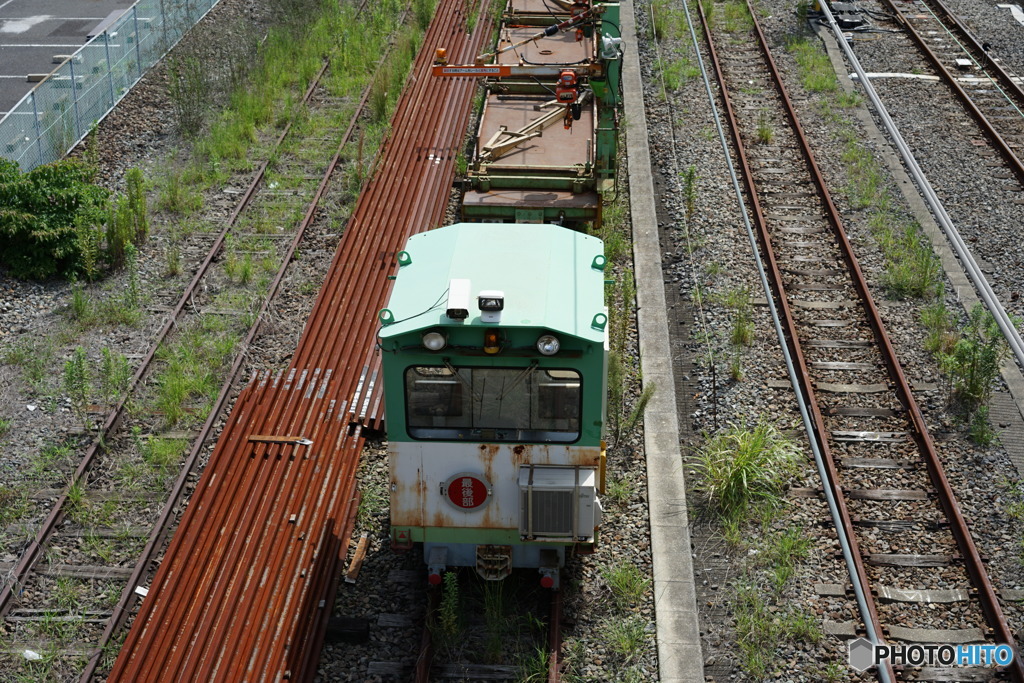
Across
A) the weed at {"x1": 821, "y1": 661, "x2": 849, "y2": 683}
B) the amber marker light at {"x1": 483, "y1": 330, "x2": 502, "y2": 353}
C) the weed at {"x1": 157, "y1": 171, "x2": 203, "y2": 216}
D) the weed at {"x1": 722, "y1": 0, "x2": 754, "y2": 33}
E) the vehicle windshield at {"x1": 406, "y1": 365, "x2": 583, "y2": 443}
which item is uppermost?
the amber marker light at {"x1": 483, "y1": 330, "x2": 502, "y2": 353}

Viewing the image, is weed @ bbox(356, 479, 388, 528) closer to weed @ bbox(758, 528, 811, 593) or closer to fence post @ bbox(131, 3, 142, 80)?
weed @ bbox(758, 528, 811, 593)

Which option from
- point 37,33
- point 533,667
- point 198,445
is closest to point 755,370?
point 533,667

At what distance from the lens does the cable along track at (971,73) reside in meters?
17.7

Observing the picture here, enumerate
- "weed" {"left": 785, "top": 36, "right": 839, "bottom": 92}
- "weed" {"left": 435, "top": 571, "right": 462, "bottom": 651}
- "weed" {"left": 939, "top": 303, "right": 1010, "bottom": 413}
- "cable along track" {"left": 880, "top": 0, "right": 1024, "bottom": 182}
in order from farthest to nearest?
"weed" {"left": 785, "top": 36, "right": 839, "bottom": 92}
"cable along track" {"left": 880, "top": 0, "right": 1024, "bottom": 182}
"weed" {"left": 939, "top": 303, "right": 1010, "bottom": 413}
"weed" {"left": 435, "top": 571, "right": 462, "bottom": 651}

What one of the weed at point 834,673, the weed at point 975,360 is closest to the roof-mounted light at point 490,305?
the weed at point 834,673

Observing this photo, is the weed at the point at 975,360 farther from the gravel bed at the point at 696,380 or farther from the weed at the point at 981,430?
the gravel bed at the point at 696,380

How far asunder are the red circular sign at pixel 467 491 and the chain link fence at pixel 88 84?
32.9 feet

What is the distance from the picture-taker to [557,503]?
28.1 ft

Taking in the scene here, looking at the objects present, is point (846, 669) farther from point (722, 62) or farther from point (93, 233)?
point (722, 62)

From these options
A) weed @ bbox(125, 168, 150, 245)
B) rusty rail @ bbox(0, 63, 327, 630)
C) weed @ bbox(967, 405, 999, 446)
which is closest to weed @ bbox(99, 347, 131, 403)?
rusty rail @ bbox(0, 63, 327, 630)

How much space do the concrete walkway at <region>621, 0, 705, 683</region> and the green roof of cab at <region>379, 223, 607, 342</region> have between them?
255cm

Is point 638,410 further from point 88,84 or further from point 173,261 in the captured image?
point 88,84

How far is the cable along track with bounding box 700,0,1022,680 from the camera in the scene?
9.35m

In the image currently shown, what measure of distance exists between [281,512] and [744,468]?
446 centimetres
